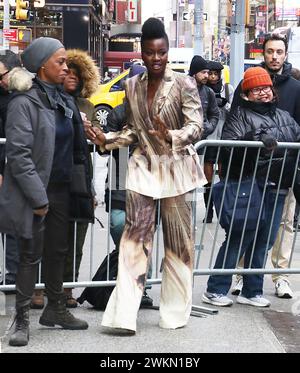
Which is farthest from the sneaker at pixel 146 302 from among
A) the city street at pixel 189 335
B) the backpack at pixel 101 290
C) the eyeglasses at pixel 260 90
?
the eyeglasses at pixel 260 90

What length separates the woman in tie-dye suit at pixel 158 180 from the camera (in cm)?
553

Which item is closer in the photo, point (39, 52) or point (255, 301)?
point (39, 52)

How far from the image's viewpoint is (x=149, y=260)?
5.80 m

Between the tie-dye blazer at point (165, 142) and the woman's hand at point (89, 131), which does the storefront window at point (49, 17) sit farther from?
the tie-dye blazer at point (165, 142)

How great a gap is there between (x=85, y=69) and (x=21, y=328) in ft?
6.94

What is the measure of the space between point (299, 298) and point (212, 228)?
A: 2975mm

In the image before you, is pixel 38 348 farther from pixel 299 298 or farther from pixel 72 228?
pixel 299 298

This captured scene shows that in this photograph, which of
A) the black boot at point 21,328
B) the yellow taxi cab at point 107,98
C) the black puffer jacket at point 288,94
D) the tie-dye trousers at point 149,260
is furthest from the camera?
the yellow taxi cab at point 107,98

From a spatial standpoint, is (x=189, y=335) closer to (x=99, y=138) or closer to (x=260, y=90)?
(x=99, y=138)

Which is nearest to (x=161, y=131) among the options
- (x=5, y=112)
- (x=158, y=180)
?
(x=158, y=180)

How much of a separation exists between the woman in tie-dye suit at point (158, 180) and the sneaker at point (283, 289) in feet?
4.36

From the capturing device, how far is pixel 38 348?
17.3 ft

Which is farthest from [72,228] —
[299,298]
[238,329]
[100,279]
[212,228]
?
[212,228]

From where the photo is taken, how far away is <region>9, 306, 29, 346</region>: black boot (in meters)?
5.30
